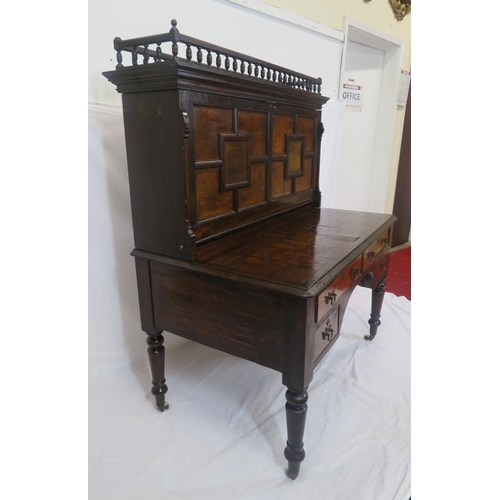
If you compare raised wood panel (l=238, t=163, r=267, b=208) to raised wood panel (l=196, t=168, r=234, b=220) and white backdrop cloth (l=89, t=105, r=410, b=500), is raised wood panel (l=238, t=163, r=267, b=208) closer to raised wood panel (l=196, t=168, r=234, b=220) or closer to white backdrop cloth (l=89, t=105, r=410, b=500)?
raised wood panel (l=196, t=168, r=234, b=220)

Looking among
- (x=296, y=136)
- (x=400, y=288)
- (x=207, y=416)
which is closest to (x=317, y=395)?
(x=207, y=416)

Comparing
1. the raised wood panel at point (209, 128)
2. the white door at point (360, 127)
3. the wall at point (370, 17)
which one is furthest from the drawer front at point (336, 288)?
the white door at point (360, 127)

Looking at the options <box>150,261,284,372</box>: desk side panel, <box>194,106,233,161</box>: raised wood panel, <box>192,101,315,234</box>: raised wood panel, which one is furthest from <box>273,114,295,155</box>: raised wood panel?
<box>150,261,284,372</box>: desk side panel

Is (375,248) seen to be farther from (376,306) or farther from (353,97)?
(353,97)

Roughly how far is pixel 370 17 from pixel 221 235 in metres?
2.67

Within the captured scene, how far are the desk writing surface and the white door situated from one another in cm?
171

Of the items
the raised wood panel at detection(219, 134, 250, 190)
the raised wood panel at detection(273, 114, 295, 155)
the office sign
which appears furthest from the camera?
the office sign

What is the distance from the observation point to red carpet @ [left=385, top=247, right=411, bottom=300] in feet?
10.7

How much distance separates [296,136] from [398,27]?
7.88 ft

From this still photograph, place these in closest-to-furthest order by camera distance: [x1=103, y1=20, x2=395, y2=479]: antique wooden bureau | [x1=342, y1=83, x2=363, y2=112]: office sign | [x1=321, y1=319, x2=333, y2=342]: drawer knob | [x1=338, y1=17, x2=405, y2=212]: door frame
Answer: [x1=103, y1=20, x2=395, y2=479]: antique wooden bureau → [x1=321, y1=319, x2=333, y2=342]: drawer knob → [x1=338, y1=17, x2=405, y2=212]: door frame → [x1=342, y1=83, x2=363, y2=112]: office sign

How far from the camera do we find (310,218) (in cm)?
198

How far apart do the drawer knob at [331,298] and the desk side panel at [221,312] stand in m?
0.18

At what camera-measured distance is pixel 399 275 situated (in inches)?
144

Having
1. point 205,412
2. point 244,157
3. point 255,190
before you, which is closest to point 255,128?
point 244,157
